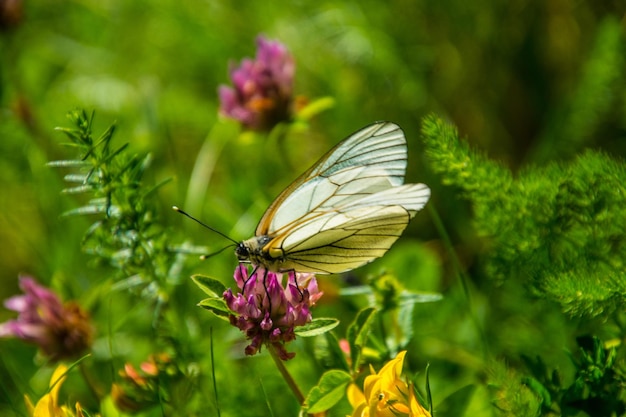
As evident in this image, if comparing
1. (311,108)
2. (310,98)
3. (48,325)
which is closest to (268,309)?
A: (48,325)

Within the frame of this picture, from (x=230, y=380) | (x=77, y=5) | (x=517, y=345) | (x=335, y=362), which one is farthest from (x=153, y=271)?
(x=77, y=5)

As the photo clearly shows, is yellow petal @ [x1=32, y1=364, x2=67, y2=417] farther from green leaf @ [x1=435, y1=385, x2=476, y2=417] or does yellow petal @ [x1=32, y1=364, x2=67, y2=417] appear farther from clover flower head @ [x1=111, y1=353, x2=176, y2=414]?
green leaf @ [x1=435, y1=385, x2=476, y2=417]

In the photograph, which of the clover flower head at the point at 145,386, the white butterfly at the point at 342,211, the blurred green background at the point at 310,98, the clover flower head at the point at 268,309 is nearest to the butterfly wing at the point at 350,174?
the white butterfly at the point at 342,211

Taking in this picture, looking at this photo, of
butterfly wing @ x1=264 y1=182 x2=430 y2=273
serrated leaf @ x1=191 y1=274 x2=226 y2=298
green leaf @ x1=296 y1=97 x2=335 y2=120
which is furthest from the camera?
green leaf @ x1=296 y1=97 x2=335 y2=120

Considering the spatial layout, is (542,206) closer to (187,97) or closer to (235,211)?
(235,211)

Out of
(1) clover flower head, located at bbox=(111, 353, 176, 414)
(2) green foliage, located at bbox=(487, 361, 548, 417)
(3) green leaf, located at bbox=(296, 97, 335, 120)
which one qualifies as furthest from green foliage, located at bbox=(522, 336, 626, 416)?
(3) green leaf, located at bbox=(296, 97, 335, 120)

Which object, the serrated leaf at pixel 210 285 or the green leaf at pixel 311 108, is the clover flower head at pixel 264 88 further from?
the serrated leaf at pixel 210 285

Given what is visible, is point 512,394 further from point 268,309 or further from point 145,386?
point 145,386
